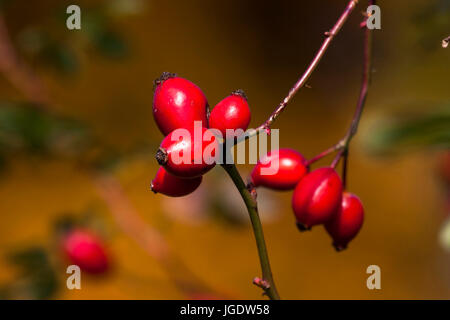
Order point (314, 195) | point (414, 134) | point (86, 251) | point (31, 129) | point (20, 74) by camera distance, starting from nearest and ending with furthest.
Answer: point (314, 195) < point (414, 134) < point (31, 129) < point (86, 251) < point (20, 74)

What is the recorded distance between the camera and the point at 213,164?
24.9 inches

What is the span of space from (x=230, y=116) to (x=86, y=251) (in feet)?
3.99

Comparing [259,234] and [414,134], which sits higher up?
[414,134]

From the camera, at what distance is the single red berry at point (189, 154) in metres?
0.62

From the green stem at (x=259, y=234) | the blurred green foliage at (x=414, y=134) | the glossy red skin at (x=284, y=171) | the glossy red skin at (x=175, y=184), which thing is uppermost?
the blurred green foliage at (x=414, y=134)

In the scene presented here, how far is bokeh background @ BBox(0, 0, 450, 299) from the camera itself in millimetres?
1728

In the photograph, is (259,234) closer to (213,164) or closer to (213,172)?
(213,164)

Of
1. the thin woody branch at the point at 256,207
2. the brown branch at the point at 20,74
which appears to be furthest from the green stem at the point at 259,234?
the brown branch at the point at 20,74

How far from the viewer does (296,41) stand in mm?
Result: 3928

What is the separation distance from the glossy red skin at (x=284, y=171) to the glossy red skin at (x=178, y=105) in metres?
0.13

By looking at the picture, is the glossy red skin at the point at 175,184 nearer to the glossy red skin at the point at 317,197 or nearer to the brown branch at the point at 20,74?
the glossy red skin at the point at 317,197

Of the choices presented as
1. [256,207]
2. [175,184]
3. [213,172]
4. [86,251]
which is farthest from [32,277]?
[256,207]

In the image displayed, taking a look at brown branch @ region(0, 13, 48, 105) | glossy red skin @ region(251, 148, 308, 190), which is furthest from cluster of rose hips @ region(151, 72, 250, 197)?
brown branch @ region(0, 13, 48, 105)

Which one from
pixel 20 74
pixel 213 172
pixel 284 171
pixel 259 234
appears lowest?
pixel 259 234
